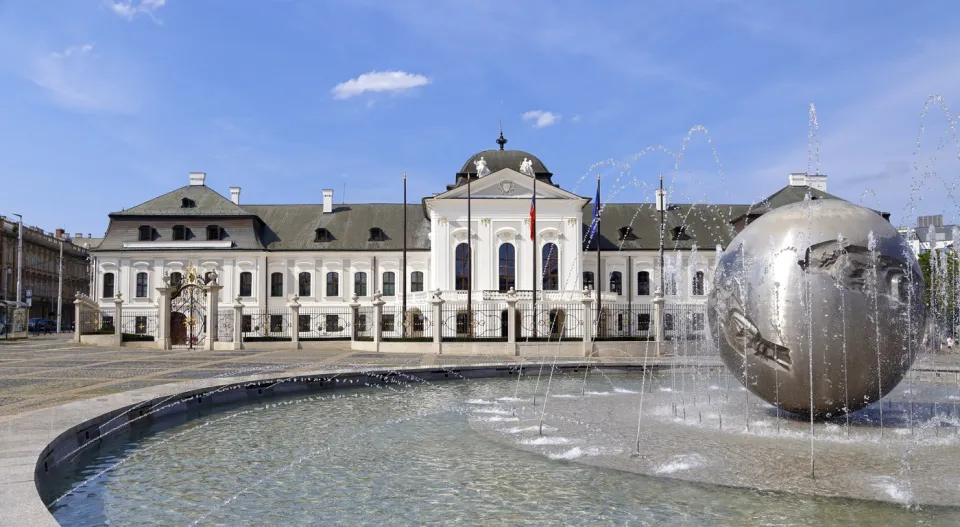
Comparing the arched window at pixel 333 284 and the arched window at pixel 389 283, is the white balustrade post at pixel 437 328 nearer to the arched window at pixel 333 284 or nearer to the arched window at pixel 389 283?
the arched window at pixel 389 283

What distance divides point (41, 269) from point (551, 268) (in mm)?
57967

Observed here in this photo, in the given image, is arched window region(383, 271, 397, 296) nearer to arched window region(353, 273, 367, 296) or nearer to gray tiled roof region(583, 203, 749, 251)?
arched window region(353, 273, 367, 296)

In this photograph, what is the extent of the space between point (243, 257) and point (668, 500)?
42.9 m

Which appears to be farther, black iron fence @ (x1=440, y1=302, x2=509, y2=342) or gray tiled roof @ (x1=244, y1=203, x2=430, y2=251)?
gray tiled roof @ (x1=244, y1=203, x2=430, y2=251)

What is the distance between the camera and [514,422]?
10.1 meters

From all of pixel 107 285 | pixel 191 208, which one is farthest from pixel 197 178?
pixel 107 285

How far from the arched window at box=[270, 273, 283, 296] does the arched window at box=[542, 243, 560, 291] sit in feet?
56.8

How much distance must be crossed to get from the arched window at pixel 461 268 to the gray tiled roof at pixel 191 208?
48.2 ft

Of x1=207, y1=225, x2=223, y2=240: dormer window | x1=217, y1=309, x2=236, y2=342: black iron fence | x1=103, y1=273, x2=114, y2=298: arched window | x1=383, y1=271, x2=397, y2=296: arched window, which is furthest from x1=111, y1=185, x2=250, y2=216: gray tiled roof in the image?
x1=217, y1=309, x2=236, y2=342: black iron fence

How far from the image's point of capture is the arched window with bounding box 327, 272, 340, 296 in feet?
151

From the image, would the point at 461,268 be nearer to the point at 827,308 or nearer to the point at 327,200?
the point at 327,200

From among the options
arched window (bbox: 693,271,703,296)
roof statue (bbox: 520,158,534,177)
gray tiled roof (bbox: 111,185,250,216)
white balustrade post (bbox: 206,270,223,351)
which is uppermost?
roof statue (bbox: 520,158,534,177)

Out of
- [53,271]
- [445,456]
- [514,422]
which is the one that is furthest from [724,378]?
[53,271]

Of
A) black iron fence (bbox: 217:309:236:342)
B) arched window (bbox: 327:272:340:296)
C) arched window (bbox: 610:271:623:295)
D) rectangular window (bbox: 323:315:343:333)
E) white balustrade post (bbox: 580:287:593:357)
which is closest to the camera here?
white balustrade post (bbox: 580:287:593:357)
